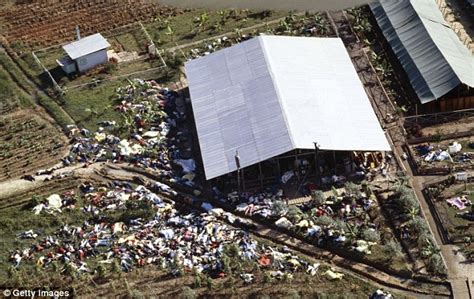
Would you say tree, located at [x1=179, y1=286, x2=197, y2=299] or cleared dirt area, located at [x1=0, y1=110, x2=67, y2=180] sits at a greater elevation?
cleared dirt area, located at [x1=0, y1=110, x2=67, y2=180]

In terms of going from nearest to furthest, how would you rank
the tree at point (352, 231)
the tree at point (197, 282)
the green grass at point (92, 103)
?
the tree at point (197, 282)
the tree at point (352, 231)
the green grass at point (92, 103)

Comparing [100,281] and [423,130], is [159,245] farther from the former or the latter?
[423,130]

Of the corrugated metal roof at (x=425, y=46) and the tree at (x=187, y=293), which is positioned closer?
the tree at (x=187, y=293)

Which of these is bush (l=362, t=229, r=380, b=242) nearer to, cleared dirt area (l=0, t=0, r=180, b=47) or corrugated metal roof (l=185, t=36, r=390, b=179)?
corrugated metal roof (l=185, t=36, r=390, b=179)

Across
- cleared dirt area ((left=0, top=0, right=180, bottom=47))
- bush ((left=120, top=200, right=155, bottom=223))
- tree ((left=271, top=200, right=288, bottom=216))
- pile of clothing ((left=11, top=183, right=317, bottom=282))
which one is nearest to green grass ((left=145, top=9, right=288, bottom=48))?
cleared dirt area ((left=0, top=0, right=180, bottom=47))

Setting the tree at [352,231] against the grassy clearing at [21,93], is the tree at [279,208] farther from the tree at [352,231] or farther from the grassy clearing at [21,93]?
the grassy clearing at [21,93]

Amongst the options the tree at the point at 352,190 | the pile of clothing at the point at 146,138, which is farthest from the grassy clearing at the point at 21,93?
the tree at the point at 352,190

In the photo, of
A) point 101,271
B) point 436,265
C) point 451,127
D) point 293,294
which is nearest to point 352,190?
point 436,265
